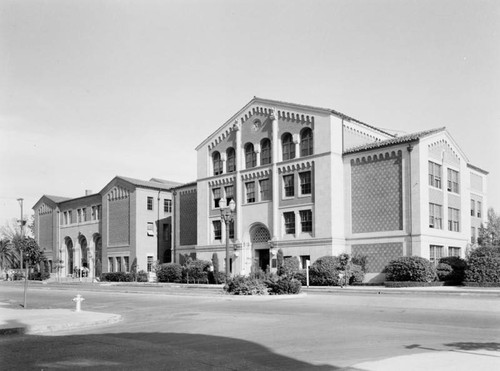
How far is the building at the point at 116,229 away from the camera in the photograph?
59938 millimetres

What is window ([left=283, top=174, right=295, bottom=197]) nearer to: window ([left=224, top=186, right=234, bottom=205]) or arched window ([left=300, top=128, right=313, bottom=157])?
A: arched window ([left=300, top=128, right=313, bottom=157])

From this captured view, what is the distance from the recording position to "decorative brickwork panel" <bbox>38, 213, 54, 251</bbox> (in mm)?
74000

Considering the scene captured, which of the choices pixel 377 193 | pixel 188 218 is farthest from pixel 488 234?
pixel 188 218

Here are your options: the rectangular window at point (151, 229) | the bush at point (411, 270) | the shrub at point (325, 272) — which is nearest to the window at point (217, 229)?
the rectangular window at point (151, 229)

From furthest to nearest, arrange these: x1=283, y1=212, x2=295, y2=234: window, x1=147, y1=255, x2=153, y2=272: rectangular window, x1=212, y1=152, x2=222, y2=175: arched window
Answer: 1. x1=147, y1=255, x2=153, y2=272: rectangular window
2. x1=212, y1=152, x2=222, y2=175: arched window
3. x1=283, y1=212, x2=295, y2=234: window

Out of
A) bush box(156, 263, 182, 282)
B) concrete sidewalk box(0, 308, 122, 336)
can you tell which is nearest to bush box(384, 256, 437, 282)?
bush box(156, 263, 182, 282)

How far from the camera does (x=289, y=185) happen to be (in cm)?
4575

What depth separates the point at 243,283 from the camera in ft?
94.6

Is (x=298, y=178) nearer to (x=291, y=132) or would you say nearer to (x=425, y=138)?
(x=291, y=132)

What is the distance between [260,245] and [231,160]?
8467 mm

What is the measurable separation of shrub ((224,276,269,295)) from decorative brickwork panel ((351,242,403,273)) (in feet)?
46.7

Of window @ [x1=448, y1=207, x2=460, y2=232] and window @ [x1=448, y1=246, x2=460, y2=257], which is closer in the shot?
window @ [x1=448, y1=246, x2=460, y2=257]

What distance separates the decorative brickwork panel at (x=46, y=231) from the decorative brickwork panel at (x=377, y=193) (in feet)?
151

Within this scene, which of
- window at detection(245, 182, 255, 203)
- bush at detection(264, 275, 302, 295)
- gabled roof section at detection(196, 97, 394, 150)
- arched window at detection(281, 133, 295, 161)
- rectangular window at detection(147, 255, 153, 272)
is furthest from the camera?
rectangular window at detection(147, 255, 153, 272)
